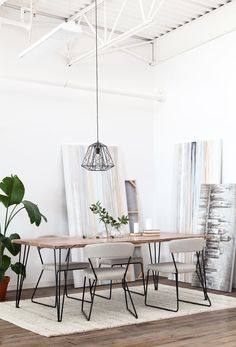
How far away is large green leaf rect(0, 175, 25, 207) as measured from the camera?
20.0 ft

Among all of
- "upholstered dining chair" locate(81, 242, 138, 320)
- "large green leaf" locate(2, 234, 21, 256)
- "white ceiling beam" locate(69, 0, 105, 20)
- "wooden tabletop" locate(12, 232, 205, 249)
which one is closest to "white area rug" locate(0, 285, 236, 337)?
"upholstered dining chair" locate(81, 242, 138, 320)

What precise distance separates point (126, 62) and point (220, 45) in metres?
1.70

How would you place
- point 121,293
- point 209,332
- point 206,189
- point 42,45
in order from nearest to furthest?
point 209,332, point 42,45, point 121,293, point 206,189

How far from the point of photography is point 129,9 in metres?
7.24

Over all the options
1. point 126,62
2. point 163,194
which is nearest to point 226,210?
point 163,194

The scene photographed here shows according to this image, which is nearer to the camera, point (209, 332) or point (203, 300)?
point (209, 332)

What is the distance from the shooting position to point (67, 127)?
7.78m

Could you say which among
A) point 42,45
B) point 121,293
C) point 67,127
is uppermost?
point 42,45

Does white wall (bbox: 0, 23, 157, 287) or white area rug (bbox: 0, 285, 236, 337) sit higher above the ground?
white wall (bbox: 0, 23, 157, 287)

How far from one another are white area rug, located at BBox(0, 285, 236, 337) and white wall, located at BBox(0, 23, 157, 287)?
157cm

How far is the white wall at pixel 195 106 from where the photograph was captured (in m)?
7.26

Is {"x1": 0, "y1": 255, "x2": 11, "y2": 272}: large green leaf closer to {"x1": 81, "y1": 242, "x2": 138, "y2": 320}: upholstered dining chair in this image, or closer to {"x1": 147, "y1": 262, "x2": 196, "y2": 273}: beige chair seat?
{"x1": 81, "y1": 242, "x2": 138, "y2": 320}: upholstered dining chair

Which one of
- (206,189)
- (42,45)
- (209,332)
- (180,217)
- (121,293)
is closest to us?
(209,332)

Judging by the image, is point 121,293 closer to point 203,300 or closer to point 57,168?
point 203,300
